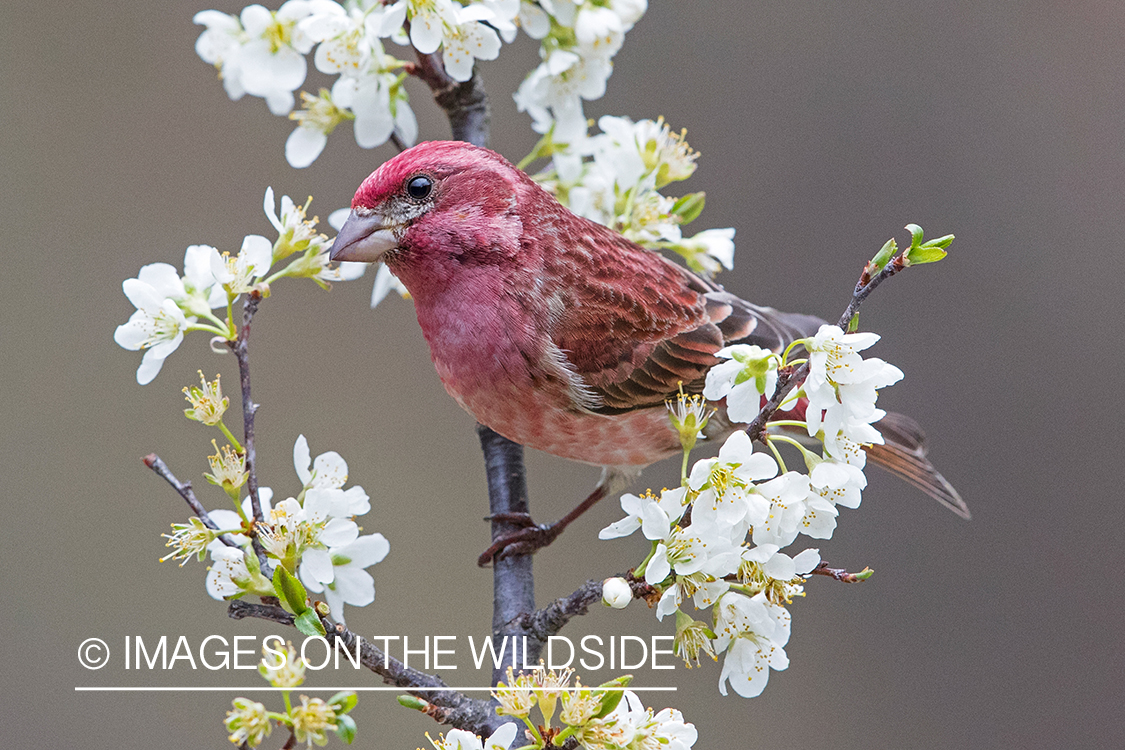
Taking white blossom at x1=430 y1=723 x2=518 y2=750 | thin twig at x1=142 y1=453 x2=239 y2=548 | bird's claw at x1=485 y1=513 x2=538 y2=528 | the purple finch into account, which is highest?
the purple finch

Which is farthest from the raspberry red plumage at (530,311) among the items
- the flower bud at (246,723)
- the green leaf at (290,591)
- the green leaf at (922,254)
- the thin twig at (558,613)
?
the flower bud at (246,723)

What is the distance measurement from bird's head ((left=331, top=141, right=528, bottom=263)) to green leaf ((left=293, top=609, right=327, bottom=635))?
0.74 m

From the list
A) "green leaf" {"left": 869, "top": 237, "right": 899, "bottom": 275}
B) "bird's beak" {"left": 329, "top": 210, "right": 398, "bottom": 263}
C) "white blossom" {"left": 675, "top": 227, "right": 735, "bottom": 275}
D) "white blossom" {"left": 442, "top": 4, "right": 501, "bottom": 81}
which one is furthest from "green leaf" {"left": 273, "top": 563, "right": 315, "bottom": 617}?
"white blossom" {"left": 675, "top": 227, "right": 735, "bottom": 275}

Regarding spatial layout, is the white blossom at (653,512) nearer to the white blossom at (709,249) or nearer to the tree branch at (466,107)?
the white blossom at (709,249)

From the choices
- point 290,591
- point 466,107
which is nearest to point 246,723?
point 290,591

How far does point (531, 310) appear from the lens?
6.89 feet

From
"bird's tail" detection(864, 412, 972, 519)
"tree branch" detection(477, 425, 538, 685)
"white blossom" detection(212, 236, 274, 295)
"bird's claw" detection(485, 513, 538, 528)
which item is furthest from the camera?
"bird's tail" detection(864, 412, 972, 519)

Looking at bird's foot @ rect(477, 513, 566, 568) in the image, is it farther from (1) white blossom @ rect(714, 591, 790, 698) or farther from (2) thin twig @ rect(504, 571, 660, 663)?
(1) white blossom @ rect(714, 591, 790, 698)

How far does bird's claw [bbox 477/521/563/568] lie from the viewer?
85.6 inches

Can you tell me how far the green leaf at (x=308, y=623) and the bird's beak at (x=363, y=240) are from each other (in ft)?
2.40

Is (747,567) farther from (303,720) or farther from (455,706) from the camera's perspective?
(303,720)

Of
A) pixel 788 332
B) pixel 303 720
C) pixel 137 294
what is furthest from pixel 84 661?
pixel 788 332

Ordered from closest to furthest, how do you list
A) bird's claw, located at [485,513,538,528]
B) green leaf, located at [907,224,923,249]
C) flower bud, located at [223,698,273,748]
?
1. flower bud, located at [223,698,273,748]
2. green leaf, located at [907,224,923,249]
3. bird's claw, located at [485,513,538,528]

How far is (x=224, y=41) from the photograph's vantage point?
2168mm
